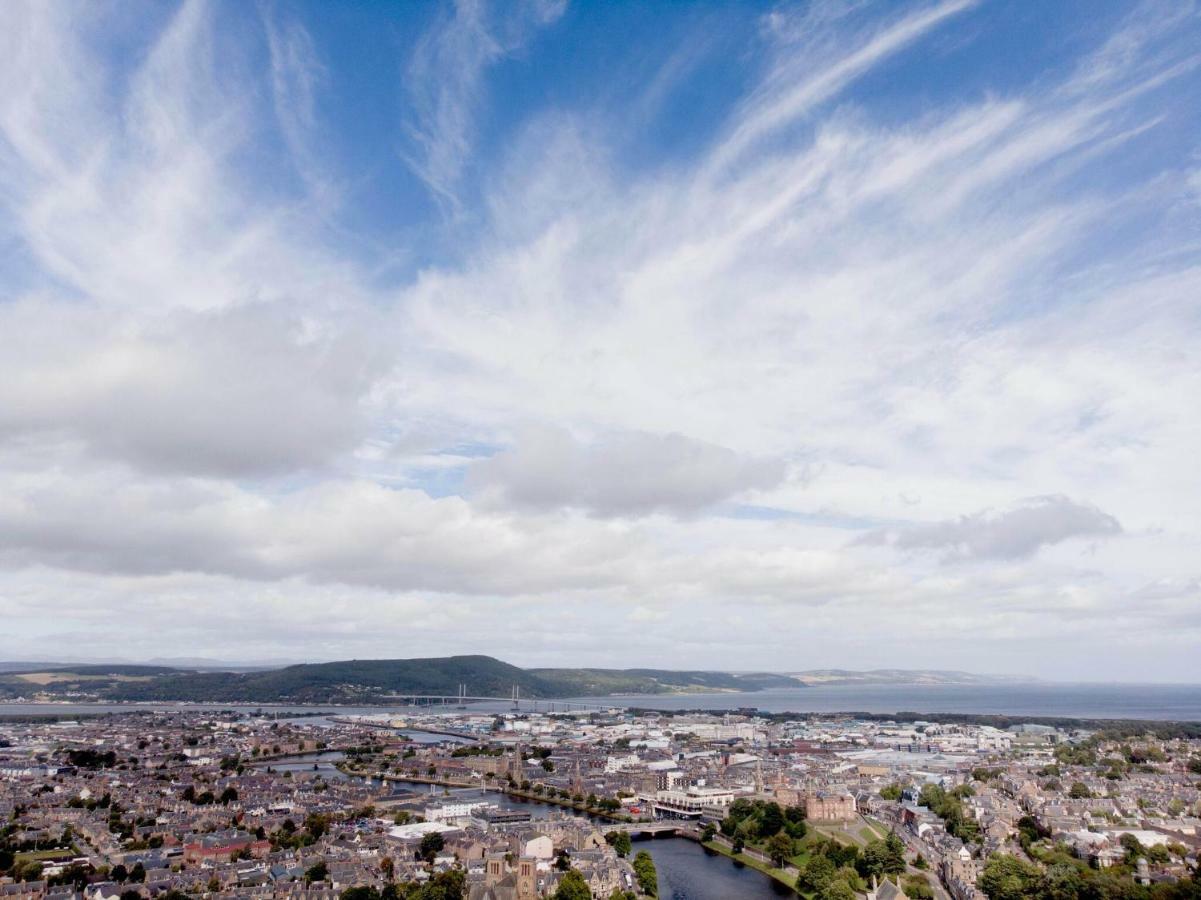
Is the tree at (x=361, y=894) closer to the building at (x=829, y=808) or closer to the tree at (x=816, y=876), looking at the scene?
the tree at (x=816, y=876)

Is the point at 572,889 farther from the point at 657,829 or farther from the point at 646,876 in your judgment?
the point at 657,829

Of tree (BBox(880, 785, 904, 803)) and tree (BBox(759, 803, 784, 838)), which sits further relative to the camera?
tree (BBox(880, 785, 904, 803))

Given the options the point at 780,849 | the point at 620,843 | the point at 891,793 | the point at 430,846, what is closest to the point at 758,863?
the point at 780,849

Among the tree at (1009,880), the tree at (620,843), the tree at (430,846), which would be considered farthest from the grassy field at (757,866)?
the tree at (430,846)

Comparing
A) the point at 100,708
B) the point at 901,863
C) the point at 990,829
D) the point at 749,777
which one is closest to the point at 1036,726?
the point at 749,777

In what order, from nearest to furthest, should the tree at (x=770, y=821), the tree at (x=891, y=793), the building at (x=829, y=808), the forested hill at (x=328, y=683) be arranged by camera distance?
the tree at (x=770, y=821) < the building at (x=829, y=808) < the tree at (x=891, y=793) < the forested hill at (x=328, y=683)

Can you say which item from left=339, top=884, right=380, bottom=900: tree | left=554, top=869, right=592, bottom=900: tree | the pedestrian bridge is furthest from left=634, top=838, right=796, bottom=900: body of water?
left=339, top=884, right=380, bottom=900: tree

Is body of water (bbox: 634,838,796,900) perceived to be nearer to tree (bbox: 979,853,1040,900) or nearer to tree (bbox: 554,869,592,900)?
tree (bbox: 554,869,592,900)
